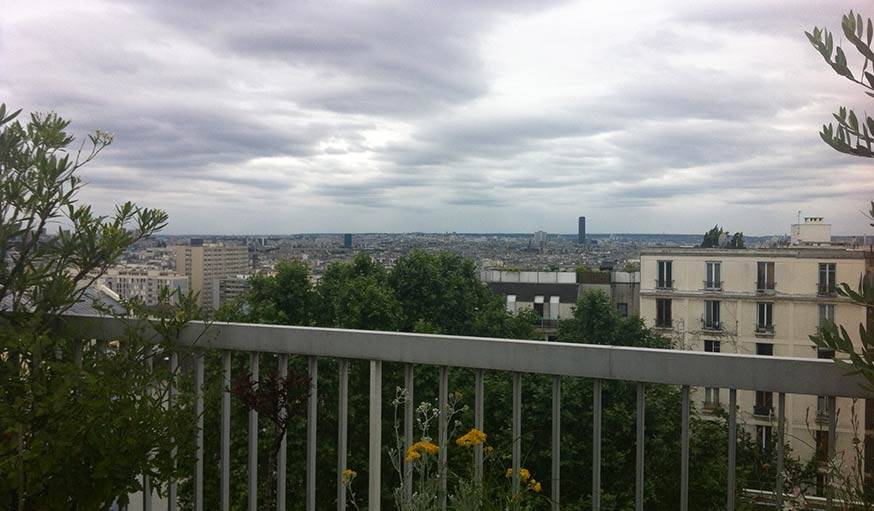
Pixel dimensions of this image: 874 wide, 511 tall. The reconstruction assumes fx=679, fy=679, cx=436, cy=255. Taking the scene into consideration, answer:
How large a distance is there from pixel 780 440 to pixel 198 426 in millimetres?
1554

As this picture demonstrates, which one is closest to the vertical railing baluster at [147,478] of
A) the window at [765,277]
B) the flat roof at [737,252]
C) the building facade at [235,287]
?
the building facade at [235,287]

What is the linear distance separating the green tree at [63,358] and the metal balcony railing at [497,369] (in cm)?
16

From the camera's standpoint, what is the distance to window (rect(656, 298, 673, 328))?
108 feet

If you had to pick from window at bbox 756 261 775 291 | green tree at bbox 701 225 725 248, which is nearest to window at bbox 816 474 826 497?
window at bbox 756 261 775 291

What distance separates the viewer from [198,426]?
2.00m

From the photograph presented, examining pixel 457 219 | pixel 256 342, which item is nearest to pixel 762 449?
pixel 256 342

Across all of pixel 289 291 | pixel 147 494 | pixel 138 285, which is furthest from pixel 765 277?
pixel 147 494

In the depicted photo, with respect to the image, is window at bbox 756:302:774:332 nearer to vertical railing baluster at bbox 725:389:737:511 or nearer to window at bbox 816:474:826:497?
window at bbox 816:474:826:497

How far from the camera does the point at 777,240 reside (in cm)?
2739

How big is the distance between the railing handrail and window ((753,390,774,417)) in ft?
0.11

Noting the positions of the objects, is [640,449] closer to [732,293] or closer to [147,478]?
[147,478]

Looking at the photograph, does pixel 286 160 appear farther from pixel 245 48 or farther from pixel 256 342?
pixel 256 342

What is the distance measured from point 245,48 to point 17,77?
2586 millimetres

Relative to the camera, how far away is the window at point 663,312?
32812 mm
